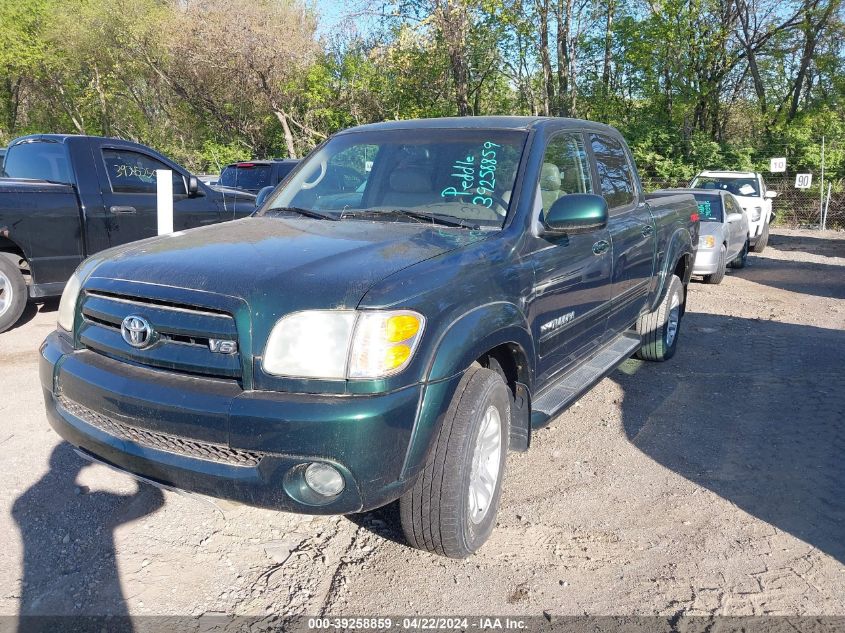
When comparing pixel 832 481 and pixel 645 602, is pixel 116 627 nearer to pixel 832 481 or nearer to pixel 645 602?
pixel 645 602

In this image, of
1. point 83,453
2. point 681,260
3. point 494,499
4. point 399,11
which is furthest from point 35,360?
point 399,11

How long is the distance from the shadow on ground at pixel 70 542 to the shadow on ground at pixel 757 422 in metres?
2.94

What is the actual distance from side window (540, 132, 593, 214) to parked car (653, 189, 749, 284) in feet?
20.1

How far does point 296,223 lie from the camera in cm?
357

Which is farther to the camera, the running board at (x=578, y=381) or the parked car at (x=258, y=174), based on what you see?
the parked car at (x=258, y=174)

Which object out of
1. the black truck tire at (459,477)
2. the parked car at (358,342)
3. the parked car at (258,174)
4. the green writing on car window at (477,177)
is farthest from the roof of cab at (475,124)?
the parked car at (258,174)

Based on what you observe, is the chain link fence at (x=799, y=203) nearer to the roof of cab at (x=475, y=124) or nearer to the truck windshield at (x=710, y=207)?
the truck windshield at (x=710, y=207)

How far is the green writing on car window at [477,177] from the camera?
3547 millimetres

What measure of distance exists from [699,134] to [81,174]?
65.7 ft

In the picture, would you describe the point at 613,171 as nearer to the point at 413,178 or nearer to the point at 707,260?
the point at 413,178

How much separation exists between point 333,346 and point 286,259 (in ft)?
1.74

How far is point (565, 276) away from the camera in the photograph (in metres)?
3.61

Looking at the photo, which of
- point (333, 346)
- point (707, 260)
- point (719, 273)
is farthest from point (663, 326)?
point (719, 273)

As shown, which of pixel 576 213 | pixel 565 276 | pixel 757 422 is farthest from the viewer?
pixel 757 422
